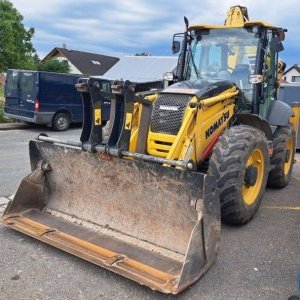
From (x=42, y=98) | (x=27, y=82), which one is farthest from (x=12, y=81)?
(x=42, y=98)

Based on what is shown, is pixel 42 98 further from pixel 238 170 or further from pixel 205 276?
pixel 205 276

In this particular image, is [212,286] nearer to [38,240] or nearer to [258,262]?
[258,262]

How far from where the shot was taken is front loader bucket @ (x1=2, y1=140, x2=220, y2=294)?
3816 mm

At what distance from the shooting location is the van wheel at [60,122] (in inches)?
591

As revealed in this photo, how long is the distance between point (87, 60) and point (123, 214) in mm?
53556

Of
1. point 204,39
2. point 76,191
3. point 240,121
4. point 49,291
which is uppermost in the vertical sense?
point 204,39

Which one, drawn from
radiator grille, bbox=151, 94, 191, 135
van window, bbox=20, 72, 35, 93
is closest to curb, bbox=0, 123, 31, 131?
van window, bbox=20, 72, 35, 93

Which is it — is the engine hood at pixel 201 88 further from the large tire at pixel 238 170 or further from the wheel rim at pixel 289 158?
the wheel rim at pixel 289 158

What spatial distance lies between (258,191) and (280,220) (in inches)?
24.2

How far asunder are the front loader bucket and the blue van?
9.34 meters

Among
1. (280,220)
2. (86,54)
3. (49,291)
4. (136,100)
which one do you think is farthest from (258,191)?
(86,54)

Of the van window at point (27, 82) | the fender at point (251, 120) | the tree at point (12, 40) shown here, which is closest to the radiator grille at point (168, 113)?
the fender at point (251, 120)

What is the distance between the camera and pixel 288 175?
753 cm

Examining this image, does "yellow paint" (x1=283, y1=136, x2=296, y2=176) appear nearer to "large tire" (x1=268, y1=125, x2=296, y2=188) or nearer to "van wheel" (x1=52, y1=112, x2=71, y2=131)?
"large tire" (x1=268, y1=125, x2=296, y2=188)
